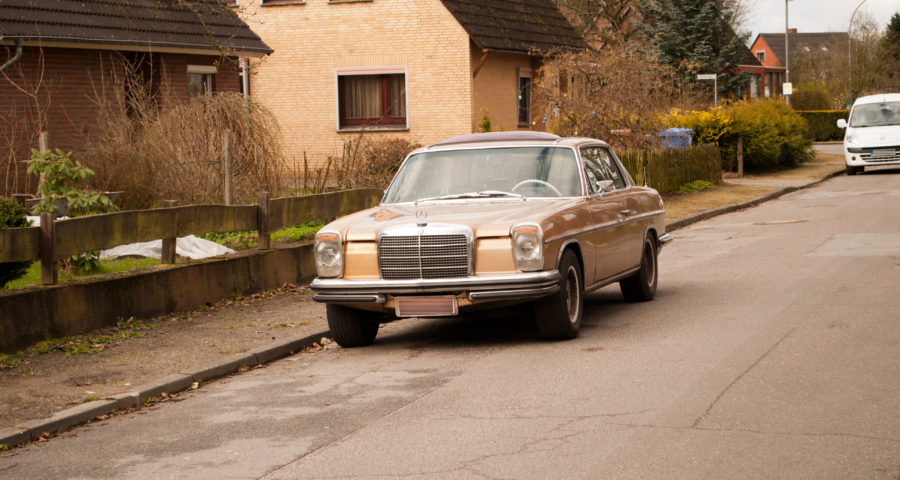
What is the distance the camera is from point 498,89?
31.7 meters

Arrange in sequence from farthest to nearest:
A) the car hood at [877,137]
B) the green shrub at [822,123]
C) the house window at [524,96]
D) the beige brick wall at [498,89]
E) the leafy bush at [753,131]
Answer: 1. the green shrub at [822,123]
2. the house window at [524,96]
3. the car hood at [877,137]
4. the beige brick wall at [498,89]
5. the leafy bush at [753,131]

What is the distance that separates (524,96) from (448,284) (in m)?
25.3

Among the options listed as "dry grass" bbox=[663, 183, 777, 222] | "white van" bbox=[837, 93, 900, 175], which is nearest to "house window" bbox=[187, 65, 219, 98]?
"dry grass" bbox=[663, 183, 777, 222]

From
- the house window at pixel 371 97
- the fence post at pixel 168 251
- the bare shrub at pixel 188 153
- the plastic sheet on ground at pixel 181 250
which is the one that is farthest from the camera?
the house window at pixel 371 97

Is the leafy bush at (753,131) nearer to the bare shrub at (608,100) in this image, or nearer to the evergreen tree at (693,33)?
the bare shrub at (608,100)

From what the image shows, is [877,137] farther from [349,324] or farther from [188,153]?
[349,324]

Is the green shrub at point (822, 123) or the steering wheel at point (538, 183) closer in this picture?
the steering wheel at point (538, 183)

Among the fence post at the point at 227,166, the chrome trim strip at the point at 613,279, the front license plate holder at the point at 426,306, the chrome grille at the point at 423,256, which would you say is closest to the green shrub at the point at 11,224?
the chrome grille at the point at 423,256

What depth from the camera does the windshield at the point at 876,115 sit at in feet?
105

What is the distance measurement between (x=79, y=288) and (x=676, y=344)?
4807 millimetres

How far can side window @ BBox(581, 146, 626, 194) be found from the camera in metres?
10.3

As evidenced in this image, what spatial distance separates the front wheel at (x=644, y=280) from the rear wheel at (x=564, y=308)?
1980 millimetres

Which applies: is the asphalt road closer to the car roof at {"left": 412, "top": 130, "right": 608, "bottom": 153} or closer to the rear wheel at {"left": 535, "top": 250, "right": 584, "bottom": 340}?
the rear wheel at {"left": 535, "top": 250, "right": 584, "bottom": 340}

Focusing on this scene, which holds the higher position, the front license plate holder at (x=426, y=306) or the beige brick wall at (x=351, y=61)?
the beige brick wall at (x=351, y=61)
